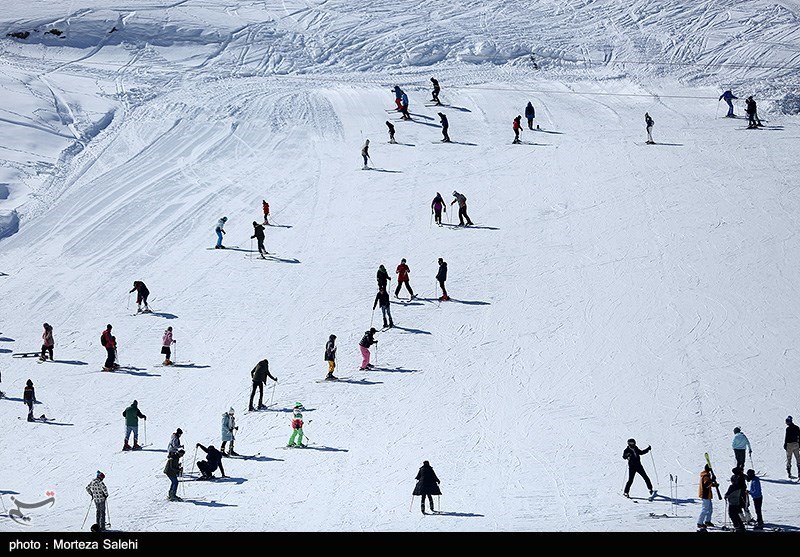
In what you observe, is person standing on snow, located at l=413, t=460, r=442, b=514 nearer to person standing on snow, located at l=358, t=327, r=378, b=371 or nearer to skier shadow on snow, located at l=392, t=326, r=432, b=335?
person standing on snow, located at l=358, t=327, r=378, b=371

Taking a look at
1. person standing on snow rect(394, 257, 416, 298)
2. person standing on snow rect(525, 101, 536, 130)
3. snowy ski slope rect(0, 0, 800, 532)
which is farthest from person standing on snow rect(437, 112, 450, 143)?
person standing on snow rect(394, 257, 416, 298)

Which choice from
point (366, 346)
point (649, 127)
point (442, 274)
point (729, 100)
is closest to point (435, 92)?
point (649, 127)

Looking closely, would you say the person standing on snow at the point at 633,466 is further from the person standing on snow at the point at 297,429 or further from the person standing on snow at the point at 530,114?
the person standing on snow at the point at 530,114

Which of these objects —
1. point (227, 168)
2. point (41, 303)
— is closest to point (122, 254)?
point (41, 303)

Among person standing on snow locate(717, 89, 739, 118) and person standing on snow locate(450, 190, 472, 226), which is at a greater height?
person standing on snow locate(717, 89, 739, 118)
